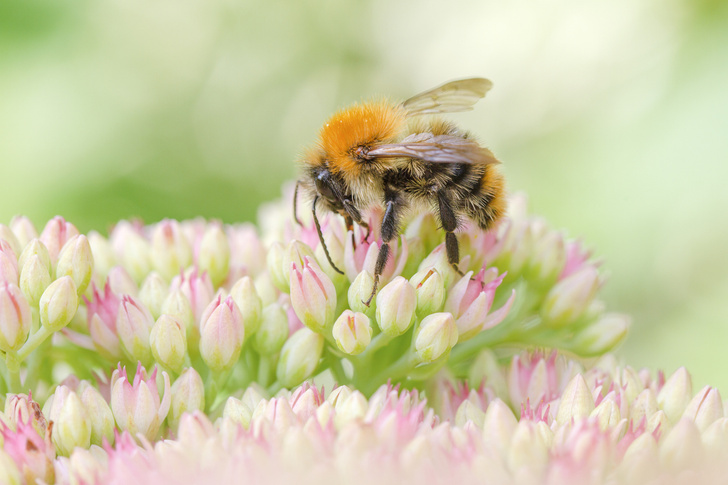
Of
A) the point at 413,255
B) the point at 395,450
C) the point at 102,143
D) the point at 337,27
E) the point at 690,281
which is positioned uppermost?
the point at 337,27

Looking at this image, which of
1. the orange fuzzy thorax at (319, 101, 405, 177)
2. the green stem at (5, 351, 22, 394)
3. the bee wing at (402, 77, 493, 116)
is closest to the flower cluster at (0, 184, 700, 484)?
the green stem at (5, 351, 22, 394)

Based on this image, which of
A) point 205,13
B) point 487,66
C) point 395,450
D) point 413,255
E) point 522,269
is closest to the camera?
point 395,450

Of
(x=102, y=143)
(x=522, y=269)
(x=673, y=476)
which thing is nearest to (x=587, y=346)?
(x=522, y=269)

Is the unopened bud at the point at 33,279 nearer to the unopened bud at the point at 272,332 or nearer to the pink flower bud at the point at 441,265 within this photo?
the unopened bud at the point at 272,332

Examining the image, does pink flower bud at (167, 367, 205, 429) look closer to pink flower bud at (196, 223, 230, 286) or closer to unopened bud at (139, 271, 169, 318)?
unopened bud at (139, 271, 169, 318)

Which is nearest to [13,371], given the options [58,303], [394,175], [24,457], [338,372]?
[58,303]

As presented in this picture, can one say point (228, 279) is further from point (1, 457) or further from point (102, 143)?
point (102, 143)
